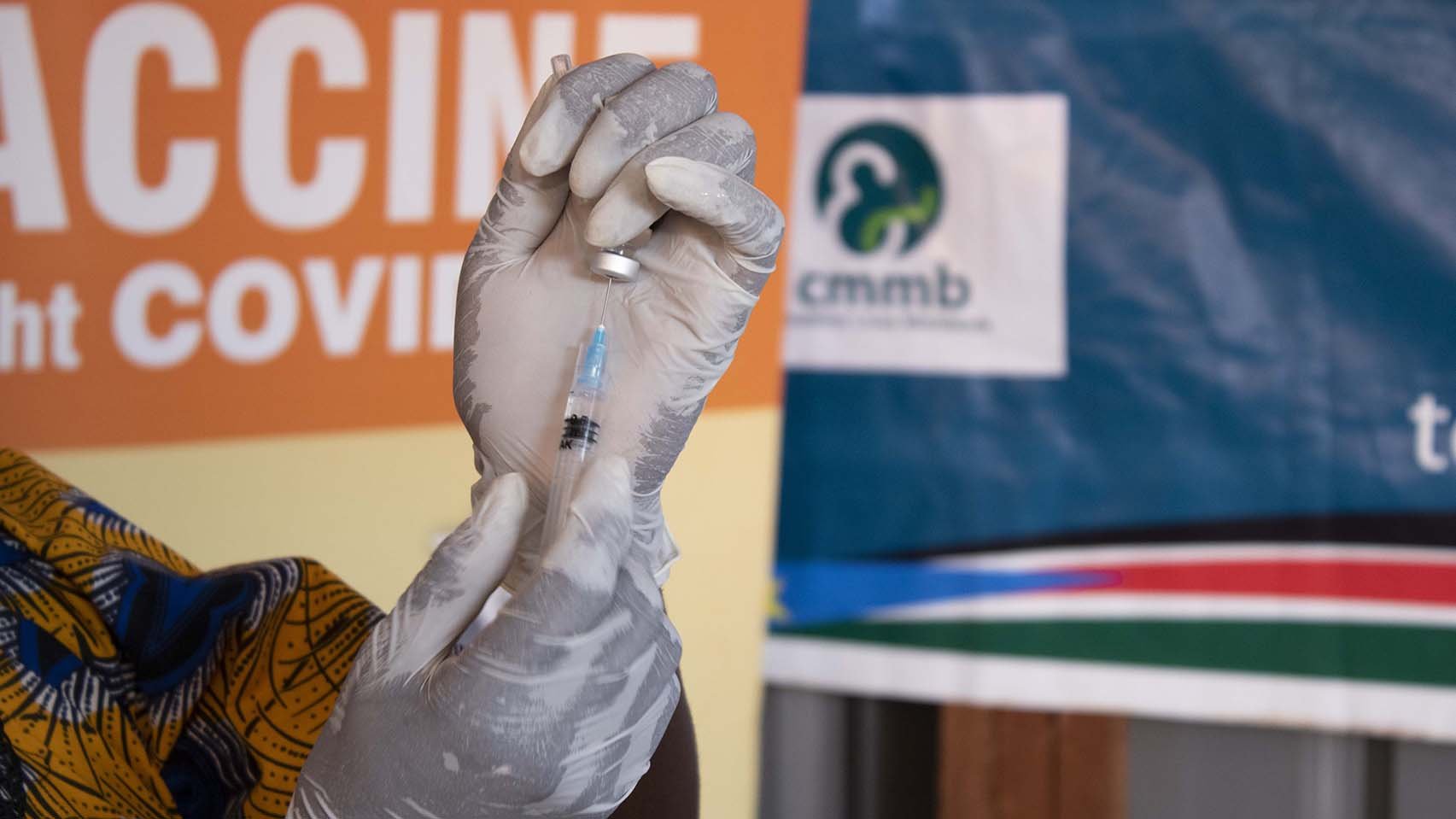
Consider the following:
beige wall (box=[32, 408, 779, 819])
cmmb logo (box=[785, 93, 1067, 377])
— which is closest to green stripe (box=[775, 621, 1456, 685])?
beige wall (box=[32, 408, 779, 819])

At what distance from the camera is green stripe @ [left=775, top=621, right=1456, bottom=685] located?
5.00 feet

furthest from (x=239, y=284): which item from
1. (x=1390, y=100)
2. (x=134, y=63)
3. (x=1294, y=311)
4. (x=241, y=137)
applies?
(x=1390, y=100)

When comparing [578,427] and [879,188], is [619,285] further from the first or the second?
[879,188]

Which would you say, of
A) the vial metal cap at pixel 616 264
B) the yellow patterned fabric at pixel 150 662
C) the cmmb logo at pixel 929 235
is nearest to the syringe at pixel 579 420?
the vial metal cap at pixel 616 264

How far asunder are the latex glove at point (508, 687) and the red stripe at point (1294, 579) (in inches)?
43.2

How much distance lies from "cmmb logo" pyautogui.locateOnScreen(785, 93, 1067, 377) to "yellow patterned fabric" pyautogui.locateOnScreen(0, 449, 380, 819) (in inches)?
37.7

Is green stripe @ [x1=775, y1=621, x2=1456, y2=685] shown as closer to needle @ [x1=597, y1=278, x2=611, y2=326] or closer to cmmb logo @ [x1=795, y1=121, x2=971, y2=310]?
cmmb logo @ [x1=795, y1=121, x2=971, y2=310]

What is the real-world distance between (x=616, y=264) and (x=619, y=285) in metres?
0.05

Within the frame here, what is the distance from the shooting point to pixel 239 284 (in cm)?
152

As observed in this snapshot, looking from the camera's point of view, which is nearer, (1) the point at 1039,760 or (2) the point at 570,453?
(2) the point at 570,453

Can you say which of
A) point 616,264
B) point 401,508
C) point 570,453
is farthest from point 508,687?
point 401,508

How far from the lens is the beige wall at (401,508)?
1.51 metres

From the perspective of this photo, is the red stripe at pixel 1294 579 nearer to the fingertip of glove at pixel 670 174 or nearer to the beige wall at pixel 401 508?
the beige wall at pixel 401 508

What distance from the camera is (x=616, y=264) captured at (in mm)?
736
